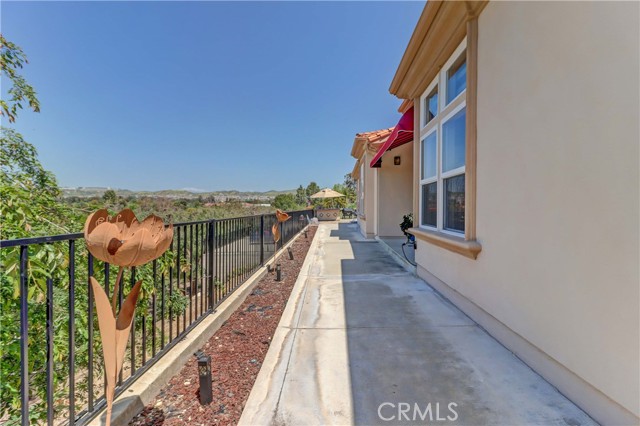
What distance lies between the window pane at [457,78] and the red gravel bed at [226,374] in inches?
141

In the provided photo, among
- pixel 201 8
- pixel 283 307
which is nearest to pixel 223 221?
pixel 283 307

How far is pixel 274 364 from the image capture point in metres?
2.36

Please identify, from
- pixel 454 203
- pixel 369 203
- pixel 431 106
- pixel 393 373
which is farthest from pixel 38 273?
pixel 369 203

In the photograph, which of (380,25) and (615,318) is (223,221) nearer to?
(615,318)

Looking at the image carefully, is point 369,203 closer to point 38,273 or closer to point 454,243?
point 454,243

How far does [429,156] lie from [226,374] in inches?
157

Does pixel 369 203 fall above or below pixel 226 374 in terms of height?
above

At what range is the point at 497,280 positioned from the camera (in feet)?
8.68

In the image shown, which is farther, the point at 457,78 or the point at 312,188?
the point at 312,188

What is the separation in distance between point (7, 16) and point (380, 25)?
24.0 ft

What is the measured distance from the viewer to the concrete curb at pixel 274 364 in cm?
179

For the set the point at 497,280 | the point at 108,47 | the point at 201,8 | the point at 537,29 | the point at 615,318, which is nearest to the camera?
the point at 615,318

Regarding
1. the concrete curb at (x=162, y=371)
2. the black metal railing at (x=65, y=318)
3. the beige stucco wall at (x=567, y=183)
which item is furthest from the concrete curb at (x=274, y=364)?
the beige stucco wall at (x=567, y=183)

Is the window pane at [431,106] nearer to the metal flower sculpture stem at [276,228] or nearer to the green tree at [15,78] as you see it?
the metal flower sculpture stem at [276,228]
